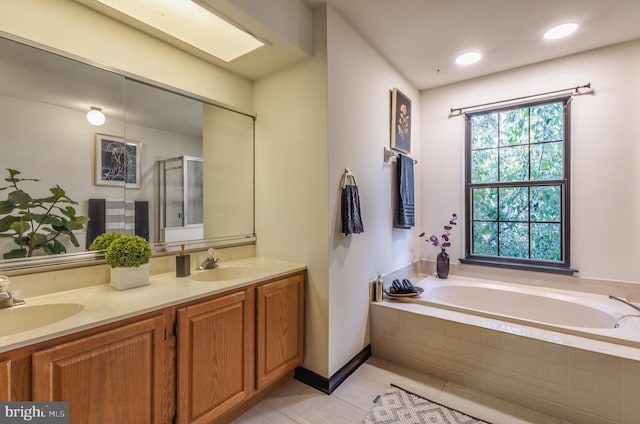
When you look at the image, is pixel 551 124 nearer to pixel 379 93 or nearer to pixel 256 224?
pixel 379 93

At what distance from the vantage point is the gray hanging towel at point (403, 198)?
9.18ft

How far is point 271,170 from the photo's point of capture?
7.63 feet

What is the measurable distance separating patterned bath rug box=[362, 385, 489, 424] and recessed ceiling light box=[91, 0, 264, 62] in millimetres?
2490

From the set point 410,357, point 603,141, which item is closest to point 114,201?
point 410,357

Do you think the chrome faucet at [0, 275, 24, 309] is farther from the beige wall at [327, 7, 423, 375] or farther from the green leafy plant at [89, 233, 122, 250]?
the beige wall at [327, 7, 423, 375]

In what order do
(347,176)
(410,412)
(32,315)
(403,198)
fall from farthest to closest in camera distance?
(403,198)
(347,176)
(410,412)
(32,315)

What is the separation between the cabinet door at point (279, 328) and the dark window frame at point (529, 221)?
6.87ft

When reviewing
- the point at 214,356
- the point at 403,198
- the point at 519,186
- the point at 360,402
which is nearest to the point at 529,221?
the point at 519,186

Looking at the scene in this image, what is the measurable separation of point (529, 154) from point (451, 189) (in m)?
0.79

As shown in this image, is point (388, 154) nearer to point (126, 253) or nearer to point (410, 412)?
point (410, 412)

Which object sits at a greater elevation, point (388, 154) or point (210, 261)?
point (388, 154)

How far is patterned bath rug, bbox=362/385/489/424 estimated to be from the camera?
1.71m

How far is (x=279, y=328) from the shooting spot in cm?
190

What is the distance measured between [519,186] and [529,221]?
37 cm
